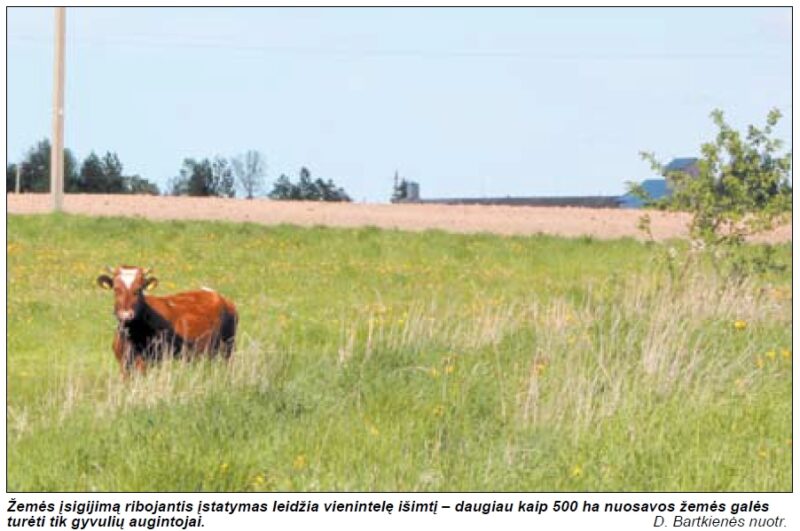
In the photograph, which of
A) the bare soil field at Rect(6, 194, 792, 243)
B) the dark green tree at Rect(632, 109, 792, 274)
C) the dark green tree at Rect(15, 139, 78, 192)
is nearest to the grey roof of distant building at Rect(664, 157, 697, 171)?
the dark green tree at Rect(632, 109, 792, 274)

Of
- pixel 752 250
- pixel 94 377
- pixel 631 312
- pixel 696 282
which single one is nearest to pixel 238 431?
pixel 94 377

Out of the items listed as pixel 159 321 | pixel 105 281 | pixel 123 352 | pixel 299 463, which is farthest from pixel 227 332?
pixel 299 463

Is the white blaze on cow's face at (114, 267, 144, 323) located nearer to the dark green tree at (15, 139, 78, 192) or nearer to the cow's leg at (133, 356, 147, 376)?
the cow's leg at (133, 356, 147, 376)

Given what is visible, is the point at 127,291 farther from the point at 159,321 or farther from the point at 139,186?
the point at 139,186

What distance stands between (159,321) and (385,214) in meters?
30.5

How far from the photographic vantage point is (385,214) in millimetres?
42781

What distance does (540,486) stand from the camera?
8.50m

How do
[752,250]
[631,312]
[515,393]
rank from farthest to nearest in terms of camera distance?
1. [752,250]
2. [631,312]
3. [515,393]

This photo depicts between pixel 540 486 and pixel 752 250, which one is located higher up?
pixel 752 250

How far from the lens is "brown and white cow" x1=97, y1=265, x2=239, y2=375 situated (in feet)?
38.6

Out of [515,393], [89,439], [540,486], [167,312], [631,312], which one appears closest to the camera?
[540,486]

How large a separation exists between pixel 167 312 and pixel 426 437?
402 cm
